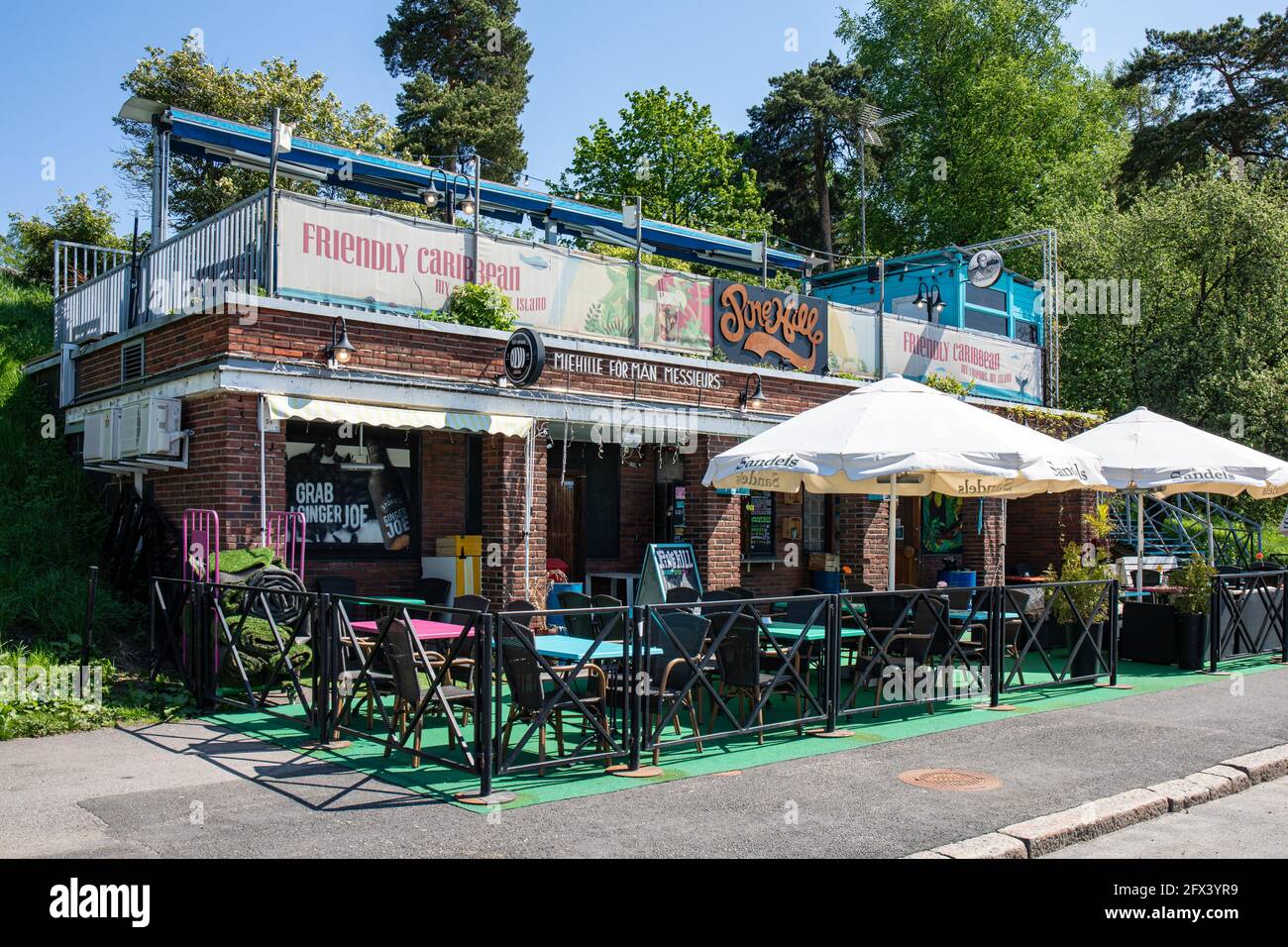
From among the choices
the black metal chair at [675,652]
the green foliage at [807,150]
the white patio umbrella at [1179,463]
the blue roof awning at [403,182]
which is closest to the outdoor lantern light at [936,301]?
the blue roof awning at [403,182]

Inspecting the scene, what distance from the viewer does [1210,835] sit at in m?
5.93

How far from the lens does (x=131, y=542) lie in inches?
437

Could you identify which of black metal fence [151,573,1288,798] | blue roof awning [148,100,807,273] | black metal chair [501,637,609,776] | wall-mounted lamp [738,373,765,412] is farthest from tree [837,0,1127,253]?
black metal chair [501,637,609,776]

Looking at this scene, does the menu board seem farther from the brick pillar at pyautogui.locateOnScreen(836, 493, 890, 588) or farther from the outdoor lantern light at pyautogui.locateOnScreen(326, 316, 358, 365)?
the brick pillar at pyautogui.locateOnScreen(836, 493, 890, 588)

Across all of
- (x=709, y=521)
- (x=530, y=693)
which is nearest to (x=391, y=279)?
(x=709, y=521)

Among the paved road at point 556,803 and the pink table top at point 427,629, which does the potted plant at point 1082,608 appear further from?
the pink table top at point 427,629

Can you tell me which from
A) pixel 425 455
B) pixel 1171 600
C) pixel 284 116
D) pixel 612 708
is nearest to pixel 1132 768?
pixel 612 708

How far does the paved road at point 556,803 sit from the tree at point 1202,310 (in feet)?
54.2

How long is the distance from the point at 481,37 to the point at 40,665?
30.9 m

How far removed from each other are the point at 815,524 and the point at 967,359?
4117 mm

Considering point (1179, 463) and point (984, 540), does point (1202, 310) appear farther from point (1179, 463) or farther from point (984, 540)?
point (1179, 463)

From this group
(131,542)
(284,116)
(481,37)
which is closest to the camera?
(131,542)
